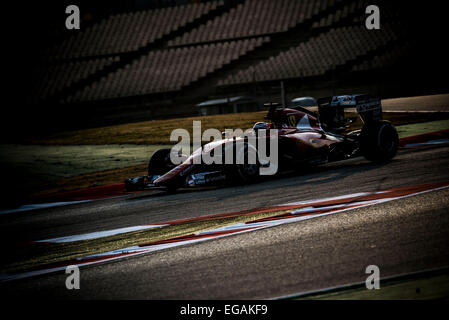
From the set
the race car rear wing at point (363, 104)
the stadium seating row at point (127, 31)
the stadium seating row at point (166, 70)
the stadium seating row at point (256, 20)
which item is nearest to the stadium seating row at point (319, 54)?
the stadium seating row at point (166, 70)

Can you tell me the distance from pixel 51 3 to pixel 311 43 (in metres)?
13.5

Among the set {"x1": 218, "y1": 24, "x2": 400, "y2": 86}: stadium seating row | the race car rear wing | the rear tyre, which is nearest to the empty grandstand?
{"x1": 218, "y1": 24, "x2": 400, "y2": 86}: stadium seating row

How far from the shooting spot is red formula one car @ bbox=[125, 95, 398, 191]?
711 centimetres

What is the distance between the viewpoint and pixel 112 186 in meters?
8.92

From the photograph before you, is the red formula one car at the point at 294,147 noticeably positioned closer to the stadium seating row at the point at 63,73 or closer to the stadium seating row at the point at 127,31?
the stadium seating row at the point at 63,73

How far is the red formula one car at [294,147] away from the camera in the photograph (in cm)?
711

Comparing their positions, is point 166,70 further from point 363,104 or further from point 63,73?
point 363,104

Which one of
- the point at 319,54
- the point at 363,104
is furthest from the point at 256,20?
the point at 363,104

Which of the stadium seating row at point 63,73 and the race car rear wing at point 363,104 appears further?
the stadium seating row at point 63,73

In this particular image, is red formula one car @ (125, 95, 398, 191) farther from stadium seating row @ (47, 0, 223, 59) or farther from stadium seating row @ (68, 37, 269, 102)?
stadium seating row @ (47, 0, 223, 59)

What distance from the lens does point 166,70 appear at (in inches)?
1022

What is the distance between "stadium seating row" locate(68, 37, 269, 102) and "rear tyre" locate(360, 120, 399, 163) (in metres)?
18.2

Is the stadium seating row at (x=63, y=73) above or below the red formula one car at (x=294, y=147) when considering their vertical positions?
above

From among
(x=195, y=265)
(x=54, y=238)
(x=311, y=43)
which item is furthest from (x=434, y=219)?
→ (x=311, y=43)
